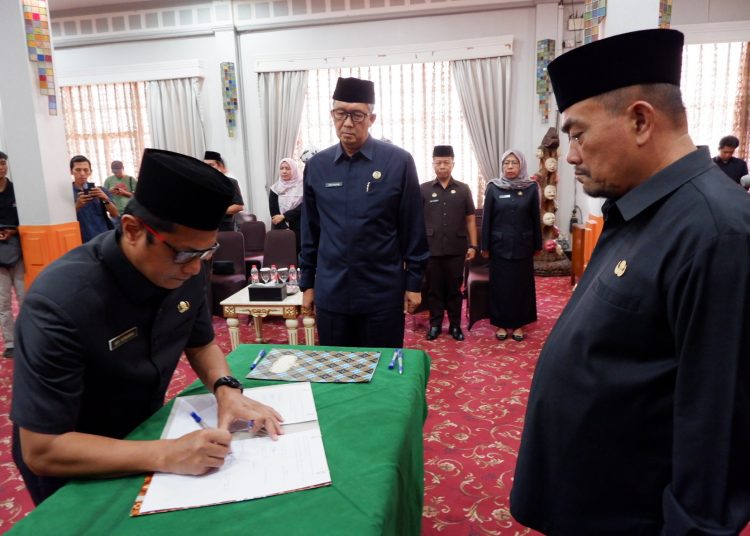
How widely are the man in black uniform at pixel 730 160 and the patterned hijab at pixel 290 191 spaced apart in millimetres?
4911

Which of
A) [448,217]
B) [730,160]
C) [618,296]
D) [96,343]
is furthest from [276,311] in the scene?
[730,160]

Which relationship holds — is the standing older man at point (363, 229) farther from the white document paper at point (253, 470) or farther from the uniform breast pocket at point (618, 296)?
the uniform breast pocket at point (618, 296)

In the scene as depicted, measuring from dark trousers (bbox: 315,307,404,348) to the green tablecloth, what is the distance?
0.94 metres

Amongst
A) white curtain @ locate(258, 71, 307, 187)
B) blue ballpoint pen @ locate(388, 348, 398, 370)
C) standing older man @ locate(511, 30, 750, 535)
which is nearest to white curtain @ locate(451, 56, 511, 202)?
white curtain @ locate(258, 71, 307, 187)

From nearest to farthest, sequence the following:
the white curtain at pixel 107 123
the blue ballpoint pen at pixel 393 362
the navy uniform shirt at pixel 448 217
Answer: the blue ballpoint pen at pixel 393 362, the navy uniform shirt at pixel 448 217, the white curtain at pixel 107 123

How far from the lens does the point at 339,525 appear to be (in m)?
0.90

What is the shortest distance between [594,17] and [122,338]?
4135mm

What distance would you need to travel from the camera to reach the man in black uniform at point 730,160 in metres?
6.02

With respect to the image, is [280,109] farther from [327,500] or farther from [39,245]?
[327,500]

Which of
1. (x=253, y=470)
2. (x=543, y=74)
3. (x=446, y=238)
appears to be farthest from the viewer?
(x=543, y=74)

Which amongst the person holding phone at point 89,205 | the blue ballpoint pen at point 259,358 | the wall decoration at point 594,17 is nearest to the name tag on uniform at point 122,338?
the blue ballpoint pen at point 259,358

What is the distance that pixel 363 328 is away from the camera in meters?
2.38

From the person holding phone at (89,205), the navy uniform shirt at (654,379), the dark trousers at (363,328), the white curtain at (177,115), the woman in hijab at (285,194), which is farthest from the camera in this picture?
the white curtain at (177,115)

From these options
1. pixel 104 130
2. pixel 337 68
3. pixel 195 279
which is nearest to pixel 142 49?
pixel 104 130
